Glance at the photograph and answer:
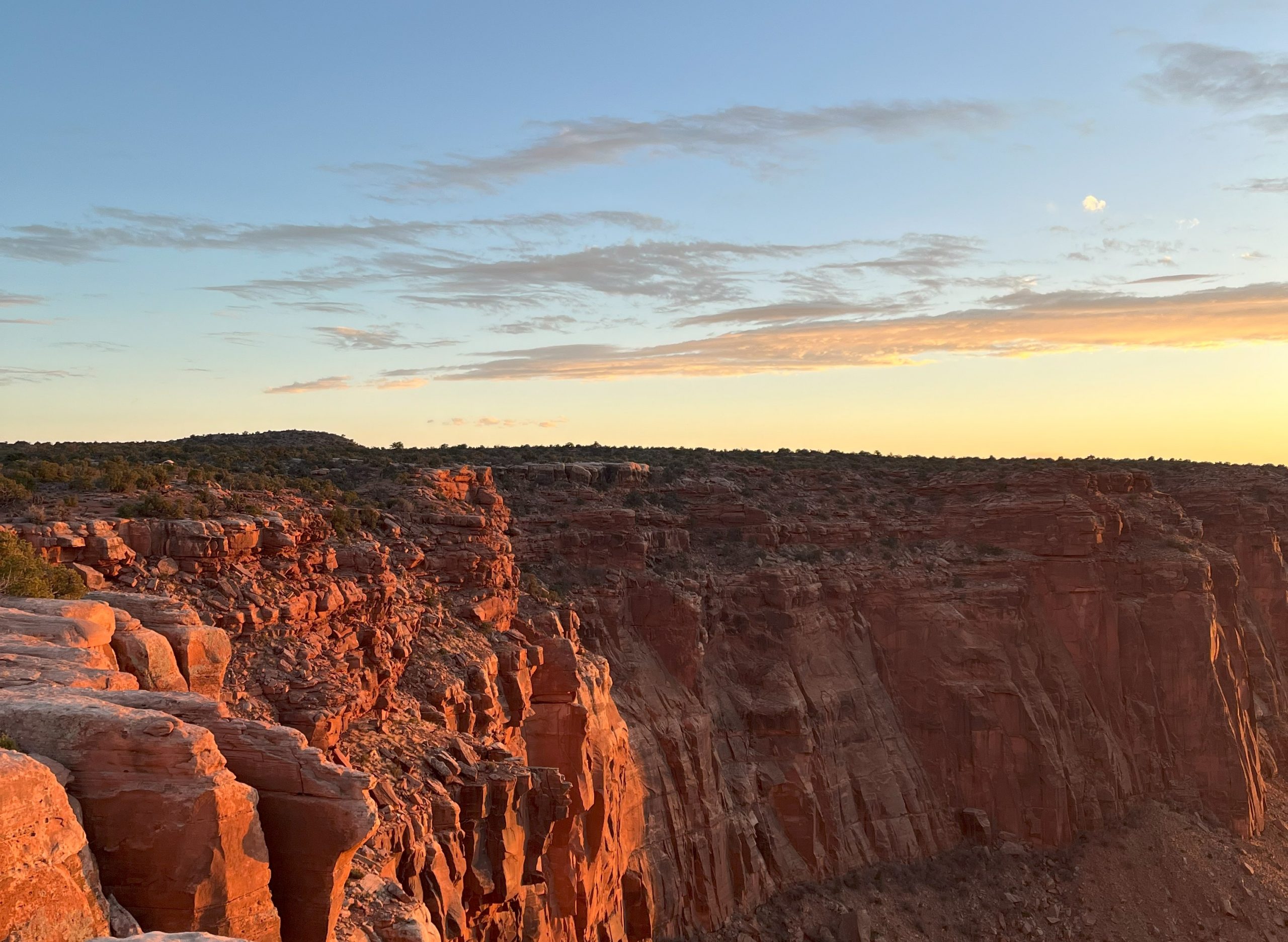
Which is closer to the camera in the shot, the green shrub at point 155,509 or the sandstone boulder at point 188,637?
the sandstone boulder at point 188,637

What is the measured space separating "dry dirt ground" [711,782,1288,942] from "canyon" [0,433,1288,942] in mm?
165

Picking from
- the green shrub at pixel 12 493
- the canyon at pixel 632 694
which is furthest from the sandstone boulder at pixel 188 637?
the green shrub at pixel 12 493

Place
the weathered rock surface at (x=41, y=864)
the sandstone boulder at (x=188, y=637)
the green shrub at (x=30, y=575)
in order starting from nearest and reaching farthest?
the weathered rock surface at (x=41, y=864), the sandstone boulder at (x=188, y=637), the green shrub at (x=30, y=575)

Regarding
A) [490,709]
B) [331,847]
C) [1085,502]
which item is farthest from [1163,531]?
[331,847]

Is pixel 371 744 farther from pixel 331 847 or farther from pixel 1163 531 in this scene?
pixel 1163 531

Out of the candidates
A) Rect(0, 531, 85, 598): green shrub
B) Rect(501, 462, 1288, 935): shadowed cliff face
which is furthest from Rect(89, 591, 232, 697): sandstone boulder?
Rect(501, 462, 1288, 935): shadowed cliff face

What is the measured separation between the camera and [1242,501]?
211ft

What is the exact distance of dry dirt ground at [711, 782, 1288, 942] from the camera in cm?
4094

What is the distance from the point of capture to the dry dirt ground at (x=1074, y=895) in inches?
1612

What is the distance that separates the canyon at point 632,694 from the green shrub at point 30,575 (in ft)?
4.10

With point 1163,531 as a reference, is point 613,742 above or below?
below

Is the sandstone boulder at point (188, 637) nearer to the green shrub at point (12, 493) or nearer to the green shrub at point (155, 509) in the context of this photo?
the green shrub at point (155, 509)

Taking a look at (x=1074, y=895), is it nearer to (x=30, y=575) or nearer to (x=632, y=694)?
(x=632, y=694)

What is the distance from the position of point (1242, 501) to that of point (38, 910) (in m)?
66.5
